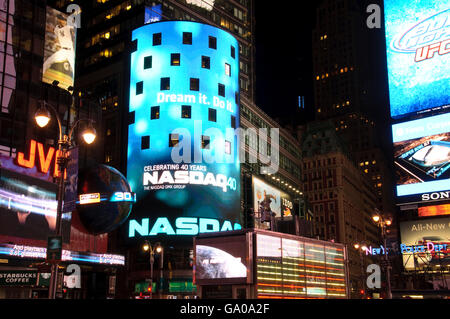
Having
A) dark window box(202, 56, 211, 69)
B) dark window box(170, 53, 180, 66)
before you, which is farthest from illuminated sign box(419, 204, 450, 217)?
dark window box(170, 53, 180, 66)

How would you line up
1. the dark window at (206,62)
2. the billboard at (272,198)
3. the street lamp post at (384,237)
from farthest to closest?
the billboard at (272,198)
the dark window at (206,62)
the street lamp post at (384,237)

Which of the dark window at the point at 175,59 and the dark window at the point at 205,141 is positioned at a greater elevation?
the dark window at the point at 175,59

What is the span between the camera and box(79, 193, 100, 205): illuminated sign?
46513 millimetres

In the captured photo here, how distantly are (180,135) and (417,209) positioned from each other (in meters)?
30.2

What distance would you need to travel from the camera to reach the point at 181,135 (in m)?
67.6

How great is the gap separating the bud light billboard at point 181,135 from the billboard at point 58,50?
8.75 m

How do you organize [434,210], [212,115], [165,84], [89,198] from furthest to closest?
[212,115], [165,84], [434,210], [89,198]

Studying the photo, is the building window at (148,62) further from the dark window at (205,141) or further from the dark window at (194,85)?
the dark window at (205,141)

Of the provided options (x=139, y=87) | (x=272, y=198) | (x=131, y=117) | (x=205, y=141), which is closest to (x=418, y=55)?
(x=205, y=141)

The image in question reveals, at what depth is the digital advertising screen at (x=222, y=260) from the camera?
3369cm

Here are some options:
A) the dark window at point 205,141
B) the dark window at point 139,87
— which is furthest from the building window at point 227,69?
the dark window at point 139,87

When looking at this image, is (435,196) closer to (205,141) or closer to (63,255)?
(205,141)

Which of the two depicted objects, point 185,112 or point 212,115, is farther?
point 212,115

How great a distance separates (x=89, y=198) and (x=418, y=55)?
145 ft
